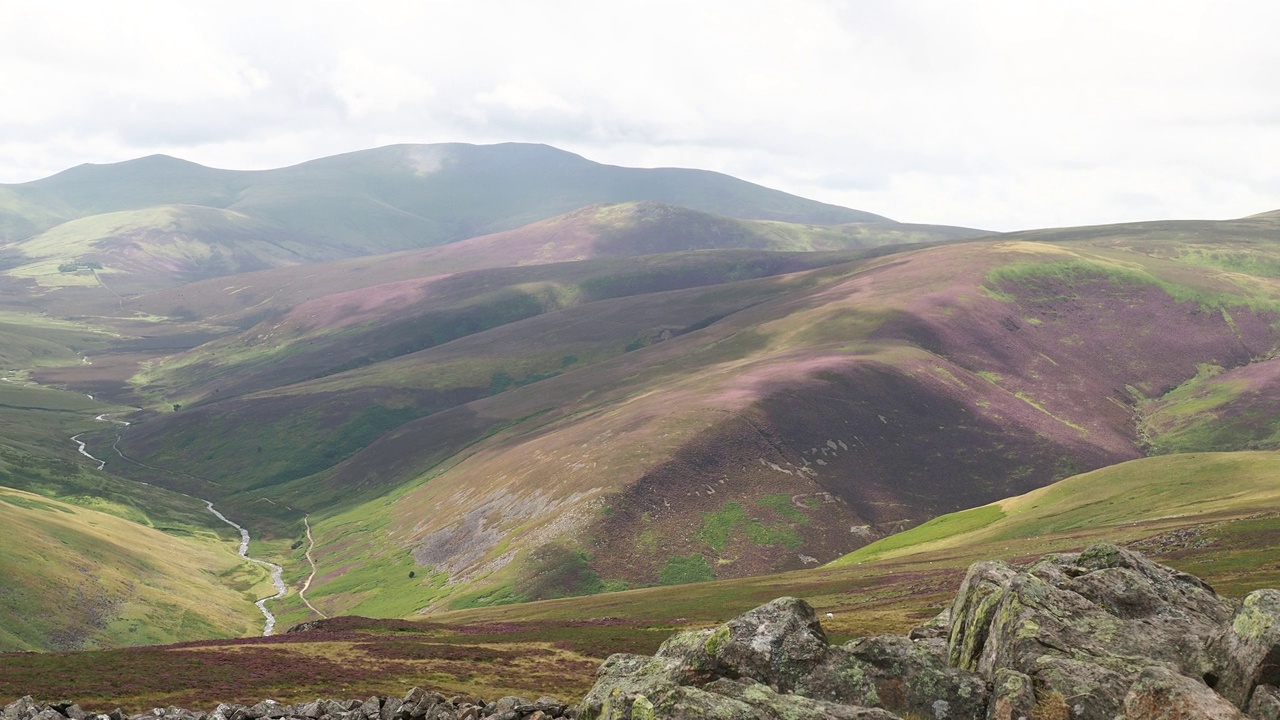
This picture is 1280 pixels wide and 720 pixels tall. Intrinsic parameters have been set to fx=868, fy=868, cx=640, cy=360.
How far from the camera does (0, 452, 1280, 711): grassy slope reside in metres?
56.9

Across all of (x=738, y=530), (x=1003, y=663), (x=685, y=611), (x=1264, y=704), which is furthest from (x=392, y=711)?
(x=738, y=530)

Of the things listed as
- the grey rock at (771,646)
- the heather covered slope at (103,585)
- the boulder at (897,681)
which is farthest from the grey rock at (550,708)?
the heather covered slope at (103,585)

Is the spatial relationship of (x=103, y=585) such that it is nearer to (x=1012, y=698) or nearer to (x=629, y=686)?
(x=629, y=686)

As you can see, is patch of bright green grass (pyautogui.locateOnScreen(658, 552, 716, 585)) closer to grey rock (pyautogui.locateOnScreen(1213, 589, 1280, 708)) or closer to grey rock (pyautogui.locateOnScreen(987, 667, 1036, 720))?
grey rock (pyautogui.locateOnScreen(1213, 589, 1280, 708))

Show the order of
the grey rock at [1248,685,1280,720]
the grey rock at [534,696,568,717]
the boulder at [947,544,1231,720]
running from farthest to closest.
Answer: the grey rock at [534,696,568,717], the boulder at [947,544,1231,720], the grey rock at [1248,685,1280,720]

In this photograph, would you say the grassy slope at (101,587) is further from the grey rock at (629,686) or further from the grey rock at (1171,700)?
the grey rock at (1171,700)

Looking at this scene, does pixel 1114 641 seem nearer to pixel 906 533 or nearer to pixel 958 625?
pixel 958 625

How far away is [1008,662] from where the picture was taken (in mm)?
27812

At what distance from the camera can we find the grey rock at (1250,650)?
24984 millimetres

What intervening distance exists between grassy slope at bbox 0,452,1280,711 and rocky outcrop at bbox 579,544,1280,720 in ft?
97.5

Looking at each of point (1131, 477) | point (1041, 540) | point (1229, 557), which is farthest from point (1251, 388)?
point (1229, 557)

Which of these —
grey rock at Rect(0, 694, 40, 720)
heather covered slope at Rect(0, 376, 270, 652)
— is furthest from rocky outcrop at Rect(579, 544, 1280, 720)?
heather covered slope at Rect(0, 376, 270, 652)

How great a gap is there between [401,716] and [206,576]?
447 ft

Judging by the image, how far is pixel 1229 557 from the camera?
7025 centimetres
